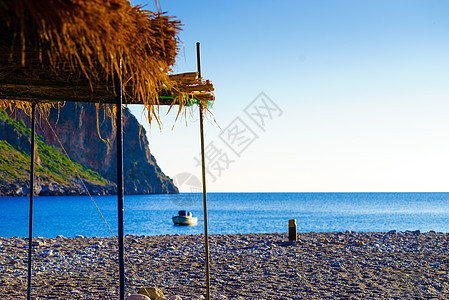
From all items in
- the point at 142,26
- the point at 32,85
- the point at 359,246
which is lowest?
the point at 359,246

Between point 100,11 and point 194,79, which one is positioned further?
point 194,79

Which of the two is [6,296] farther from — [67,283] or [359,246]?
[359,246]

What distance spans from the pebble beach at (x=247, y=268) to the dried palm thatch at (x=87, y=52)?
380 cm

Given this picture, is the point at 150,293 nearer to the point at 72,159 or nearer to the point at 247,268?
the point at 247,268

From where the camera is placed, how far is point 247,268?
10.5 meters

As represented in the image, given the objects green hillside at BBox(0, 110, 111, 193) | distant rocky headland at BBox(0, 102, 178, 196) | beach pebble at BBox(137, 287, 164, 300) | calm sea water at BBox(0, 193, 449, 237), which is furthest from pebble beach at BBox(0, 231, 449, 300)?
green hillside at BBox(0, 110, 111, 193)

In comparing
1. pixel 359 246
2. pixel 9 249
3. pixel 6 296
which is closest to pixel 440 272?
pixel 359 246

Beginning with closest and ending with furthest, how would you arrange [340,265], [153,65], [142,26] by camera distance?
1. [142,26]
2. [153,65]
3. [340,265]

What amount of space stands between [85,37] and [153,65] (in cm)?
101

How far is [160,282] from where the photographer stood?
8.97 meters

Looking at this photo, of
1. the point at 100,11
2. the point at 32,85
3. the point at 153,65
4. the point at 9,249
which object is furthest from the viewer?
the point at 9,249

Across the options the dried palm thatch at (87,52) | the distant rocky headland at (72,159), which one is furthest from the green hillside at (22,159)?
the dried palm thatch at (87,52)

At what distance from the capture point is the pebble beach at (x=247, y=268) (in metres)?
7.97

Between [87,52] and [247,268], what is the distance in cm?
848
